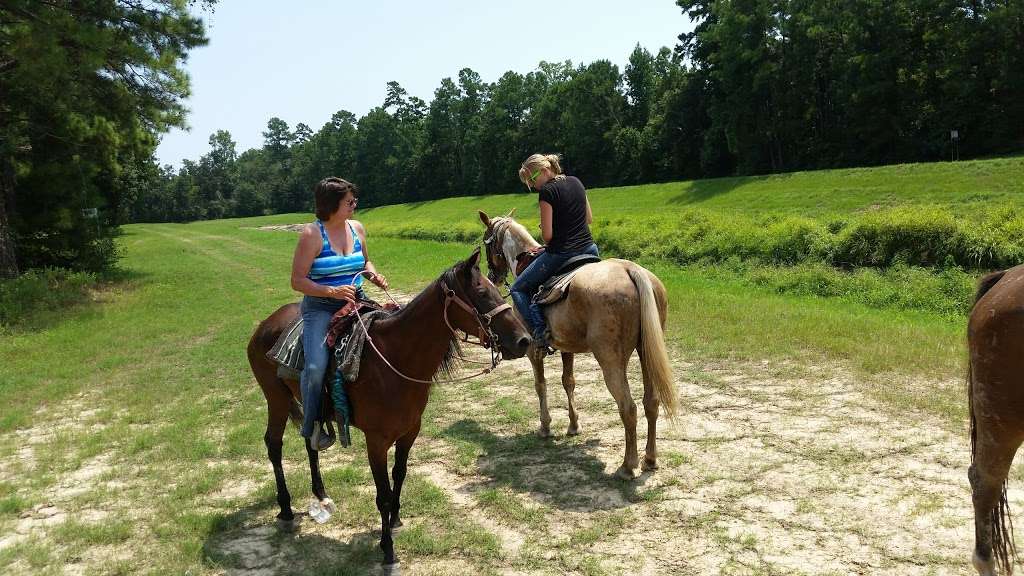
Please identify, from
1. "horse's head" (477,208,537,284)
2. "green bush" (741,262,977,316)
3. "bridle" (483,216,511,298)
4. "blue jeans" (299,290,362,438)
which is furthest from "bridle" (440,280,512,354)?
"green bush" (741,262,977,316)

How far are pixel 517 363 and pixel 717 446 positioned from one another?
434 cm

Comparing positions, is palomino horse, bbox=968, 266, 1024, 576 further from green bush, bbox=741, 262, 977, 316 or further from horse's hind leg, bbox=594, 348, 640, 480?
green bush, bbox=741, 262, 977, 316

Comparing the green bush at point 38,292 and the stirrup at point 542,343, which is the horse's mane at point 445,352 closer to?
the stirrup at point 542,343

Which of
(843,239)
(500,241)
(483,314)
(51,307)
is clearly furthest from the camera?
(51,307)

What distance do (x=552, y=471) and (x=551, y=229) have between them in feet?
7.64

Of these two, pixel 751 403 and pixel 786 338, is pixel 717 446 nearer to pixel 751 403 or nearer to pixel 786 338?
pixel 751 403

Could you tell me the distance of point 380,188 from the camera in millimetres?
89875

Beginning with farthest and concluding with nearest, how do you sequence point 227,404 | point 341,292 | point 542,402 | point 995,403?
1. point 227,404
2. point 542,402
3. point 341,292
4. point 995,403

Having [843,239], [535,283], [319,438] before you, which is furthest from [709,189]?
[319,438]

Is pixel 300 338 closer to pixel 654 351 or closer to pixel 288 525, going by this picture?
pixel 288 525

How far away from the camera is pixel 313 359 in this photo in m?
4.35

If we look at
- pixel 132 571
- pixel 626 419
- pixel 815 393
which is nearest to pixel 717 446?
pixel 626 419

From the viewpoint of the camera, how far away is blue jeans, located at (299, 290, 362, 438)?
4.35m

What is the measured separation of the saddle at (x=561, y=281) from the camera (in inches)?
236
